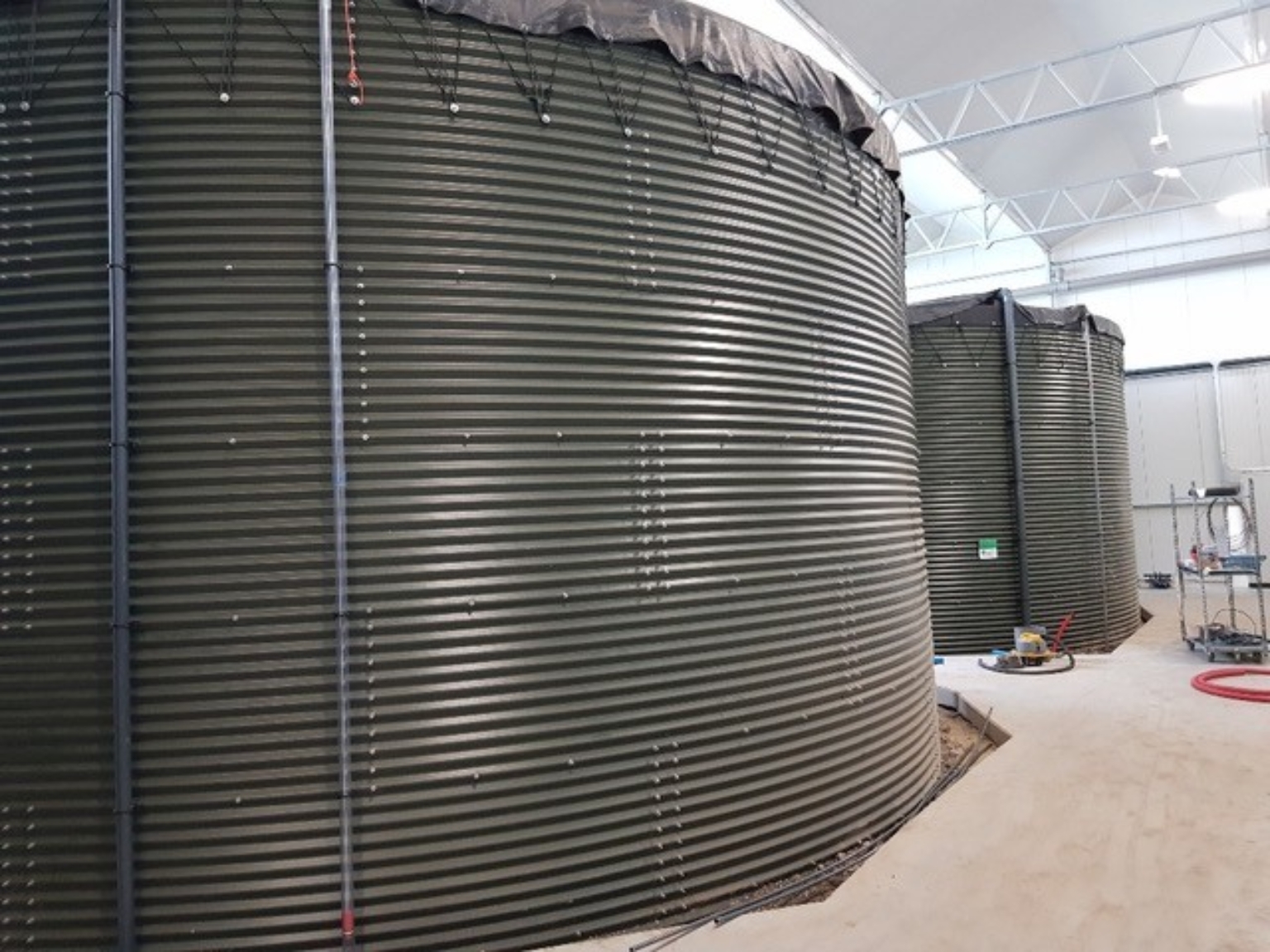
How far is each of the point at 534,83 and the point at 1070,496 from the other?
767 cm

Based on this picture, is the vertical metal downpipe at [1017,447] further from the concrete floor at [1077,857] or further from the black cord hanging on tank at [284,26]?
the black cord hanging on tank at [284,26]

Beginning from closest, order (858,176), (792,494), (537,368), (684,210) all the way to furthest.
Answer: (537,368)
(684,210)
(792,494)
(858,176)

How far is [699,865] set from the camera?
299cm

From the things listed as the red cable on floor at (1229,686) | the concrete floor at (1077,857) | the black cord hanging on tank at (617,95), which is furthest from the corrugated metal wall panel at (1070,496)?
the black cord hanging on tank at (617,95)

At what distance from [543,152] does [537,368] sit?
82cm

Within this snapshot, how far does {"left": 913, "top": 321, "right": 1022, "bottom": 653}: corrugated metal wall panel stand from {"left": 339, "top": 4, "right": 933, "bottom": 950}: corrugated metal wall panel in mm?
4923

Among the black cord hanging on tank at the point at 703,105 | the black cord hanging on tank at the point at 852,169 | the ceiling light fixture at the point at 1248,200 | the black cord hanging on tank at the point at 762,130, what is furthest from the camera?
the ceiling light fixture at the point at 1248,200

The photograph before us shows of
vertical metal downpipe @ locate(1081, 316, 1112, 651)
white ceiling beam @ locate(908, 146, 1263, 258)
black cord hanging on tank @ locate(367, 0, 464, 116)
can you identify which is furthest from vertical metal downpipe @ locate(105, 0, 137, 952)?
white ceiling beam @ locate(908, 146, 1263, 258)

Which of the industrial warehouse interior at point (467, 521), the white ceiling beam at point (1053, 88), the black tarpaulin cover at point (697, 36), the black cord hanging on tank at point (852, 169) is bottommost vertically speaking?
the industrial warehouse interior at point (467, 521)

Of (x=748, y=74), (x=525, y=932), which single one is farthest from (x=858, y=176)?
(x=525, y=932)

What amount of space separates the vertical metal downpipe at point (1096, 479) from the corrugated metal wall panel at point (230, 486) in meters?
8.45

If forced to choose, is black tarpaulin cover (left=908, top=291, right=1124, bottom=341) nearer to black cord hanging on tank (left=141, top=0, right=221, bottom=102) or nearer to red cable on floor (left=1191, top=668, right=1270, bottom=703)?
red cable on floor (left=1191, top=668, right=1270, bottom=703)

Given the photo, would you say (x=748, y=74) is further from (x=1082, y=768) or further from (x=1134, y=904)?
(x=1082, y=768)

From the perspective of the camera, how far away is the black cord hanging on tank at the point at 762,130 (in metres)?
3.48
